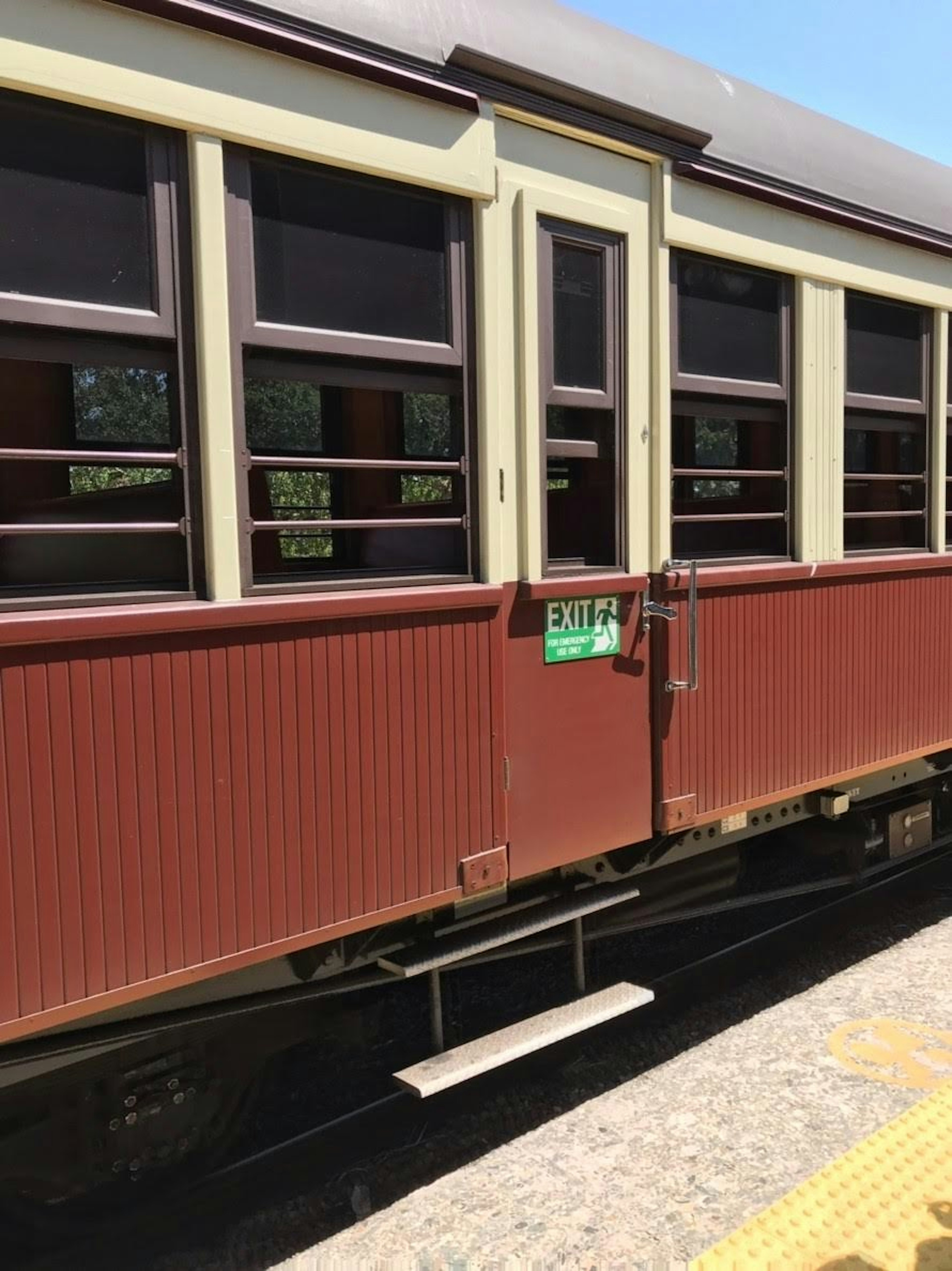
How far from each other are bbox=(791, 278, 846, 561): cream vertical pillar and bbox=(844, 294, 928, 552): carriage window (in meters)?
0.09

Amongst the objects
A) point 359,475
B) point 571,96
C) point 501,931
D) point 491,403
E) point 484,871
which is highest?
point 571,96

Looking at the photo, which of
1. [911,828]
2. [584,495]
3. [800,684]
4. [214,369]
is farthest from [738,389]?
[911,828]

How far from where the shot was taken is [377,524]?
2596 mm

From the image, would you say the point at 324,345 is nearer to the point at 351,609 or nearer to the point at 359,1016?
the point at 351,609

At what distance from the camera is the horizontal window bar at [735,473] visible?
3336 mm

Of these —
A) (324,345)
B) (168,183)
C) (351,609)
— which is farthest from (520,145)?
(351,609)

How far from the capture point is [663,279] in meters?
3.22

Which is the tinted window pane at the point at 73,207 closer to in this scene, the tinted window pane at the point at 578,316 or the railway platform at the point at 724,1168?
the tinted window pane at the point at 578,316

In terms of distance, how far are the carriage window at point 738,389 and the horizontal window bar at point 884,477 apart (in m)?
0.34

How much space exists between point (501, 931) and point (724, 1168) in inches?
38.2

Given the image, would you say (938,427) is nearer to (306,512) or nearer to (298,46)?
(306,512)

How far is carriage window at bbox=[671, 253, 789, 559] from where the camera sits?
3369mm

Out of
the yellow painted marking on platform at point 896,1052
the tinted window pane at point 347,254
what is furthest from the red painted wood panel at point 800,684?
the tinted window pane at point 347,254

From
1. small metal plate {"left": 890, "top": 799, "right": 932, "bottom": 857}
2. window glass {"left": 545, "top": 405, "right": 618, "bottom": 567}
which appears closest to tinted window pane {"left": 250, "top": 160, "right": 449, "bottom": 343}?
window glass {"left": 545, "top": 405, "right": 618, "bottom": 567}
